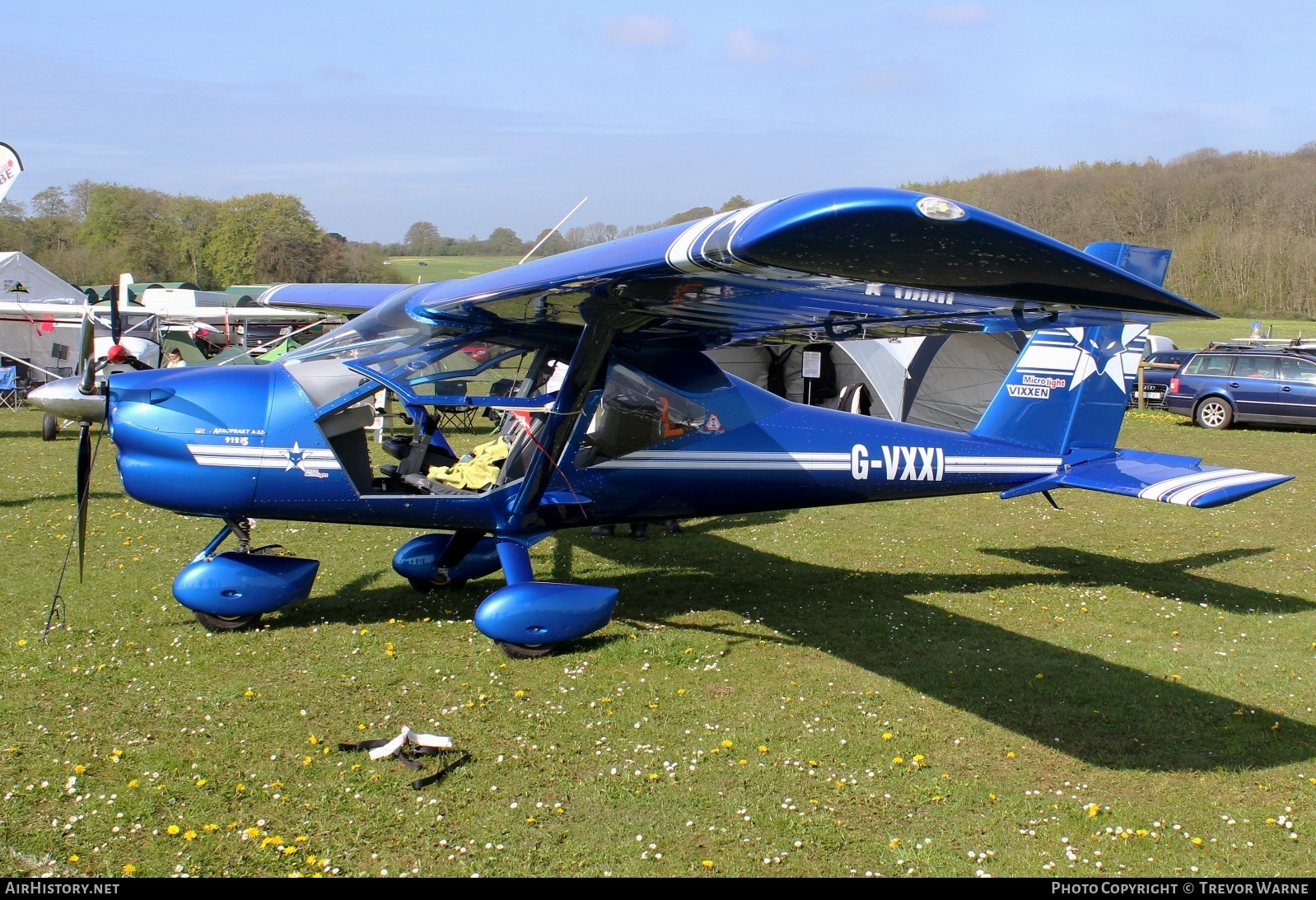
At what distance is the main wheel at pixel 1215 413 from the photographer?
20578 millimetres

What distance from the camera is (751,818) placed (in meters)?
4.01

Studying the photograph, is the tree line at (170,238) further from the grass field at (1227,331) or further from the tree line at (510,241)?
the grass field at (1227,331)

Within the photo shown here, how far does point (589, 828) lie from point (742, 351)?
18.0m

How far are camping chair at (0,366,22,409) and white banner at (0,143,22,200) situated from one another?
17.8ft

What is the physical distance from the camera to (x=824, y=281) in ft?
13.4

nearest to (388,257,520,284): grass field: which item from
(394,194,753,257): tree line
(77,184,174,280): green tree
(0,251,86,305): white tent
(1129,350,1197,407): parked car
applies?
(394,194,753,257): tree line

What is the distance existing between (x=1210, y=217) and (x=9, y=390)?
6001 cm

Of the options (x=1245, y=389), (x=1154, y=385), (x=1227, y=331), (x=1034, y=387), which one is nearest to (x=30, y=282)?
(x=1034, y=387)

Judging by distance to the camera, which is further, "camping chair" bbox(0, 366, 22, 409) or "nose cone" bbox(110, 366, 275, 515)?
"camping chair" bbox(0, 366, 22, 409)

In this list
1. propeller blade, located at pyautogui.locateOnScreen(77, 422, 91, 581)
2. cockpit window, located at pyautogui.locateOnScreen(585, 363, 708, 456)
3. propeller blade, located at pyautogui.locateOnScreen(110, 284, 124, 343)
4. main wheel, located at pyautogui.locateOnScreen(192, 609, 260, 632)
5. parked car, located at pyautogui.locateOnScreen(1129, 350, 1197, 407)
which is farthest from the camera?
parked car, located at pyautogui.locateOnScreen(1129, 350, 1197, 407)

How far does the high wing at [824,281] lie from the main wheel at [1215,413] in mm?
17679

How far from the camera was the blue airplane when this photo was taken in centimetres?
545

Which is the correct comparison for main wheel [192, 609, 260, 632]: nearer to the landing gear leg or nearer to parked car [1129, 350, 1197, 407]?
the landing gear leg

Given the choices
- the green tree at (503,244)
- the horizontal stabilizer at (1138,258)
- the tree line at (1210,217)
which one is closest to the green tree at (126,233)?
the green tree at (503,244)
